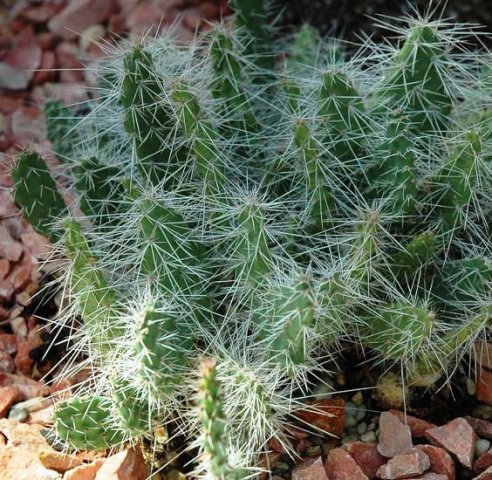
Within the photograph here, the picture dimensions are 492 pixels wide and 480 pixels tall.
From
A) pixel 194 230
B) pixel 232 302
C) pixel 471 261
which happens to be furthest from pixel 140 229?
pixel 471 261

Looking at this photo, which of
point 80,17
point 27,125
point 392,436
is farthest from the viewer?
point 80,17

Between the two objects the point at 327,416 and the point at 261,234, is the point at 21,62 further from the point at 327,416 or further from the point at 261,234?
the point at 327,416

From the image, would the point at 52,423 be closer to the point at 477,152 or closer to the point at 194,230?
the point at 194,230

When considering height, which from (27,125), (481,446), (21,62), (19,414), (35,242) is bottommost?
(481,446)

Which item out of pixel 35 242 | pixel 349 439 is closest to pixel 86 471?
pixel 349 439

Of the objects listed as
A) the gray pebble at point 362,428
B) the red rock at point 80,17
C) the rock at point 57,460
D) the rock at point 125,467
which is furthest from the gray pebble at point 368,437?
the red rock at point 80,17

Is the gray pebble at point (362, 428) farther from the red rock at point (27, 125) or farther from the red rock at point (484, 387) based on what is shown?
the red rock at point (27, 125)

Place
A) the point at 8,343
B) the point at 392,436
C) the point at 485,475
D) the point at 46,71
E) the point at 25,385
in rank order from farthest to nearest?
the point at 46,71
the point at 8,343
the point at 25,385
the point at 392,436
the point at 485,475
